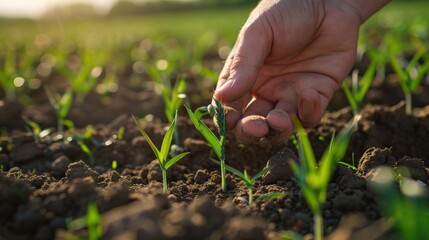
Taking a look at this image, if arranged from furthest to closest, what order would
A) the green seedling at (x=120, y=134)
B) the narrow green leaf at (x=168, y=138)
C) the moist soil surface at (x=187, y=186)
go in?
the green seedling at (x=120, y=134), the narrow green leaf at (x=168, y=138), the moist soil surface at (x=187, y=186)

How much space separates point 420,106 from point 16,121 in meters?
3.25

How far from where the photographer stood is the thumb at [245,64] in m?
2.19

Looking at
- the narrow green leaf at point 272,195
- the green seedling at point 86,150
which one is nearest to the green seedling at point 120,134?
the green seedling at point 86,150

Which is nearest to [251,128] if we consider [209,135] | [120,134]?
[209,135]

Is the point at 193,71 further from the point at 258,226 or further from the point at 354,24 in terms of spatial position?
the point at 258,226

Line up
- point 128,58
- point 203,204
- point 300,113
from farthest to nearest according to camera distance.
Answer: point 128,58 < point 300,113 < point 203,204

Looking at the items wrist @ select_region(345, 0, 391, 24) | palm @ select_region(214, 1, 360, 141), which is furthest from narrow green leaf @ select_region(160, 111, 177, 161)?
wrist @ select_region(345, 0, 391, 24)

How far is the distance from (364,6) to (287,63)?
22.8 inches

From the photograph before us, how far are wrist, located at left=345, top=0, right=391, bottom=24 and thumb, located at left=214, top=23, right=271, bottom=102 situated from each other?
71 cm

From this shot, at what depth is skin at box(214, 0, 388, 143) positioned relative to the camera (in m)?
2.20

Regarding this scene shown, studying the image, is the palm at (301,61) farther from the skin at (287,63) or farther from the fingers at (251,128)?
the fingers at (251,128)

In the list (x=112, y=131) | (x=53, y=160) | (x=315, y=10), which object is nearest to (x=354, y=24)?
(x=315, y=10)

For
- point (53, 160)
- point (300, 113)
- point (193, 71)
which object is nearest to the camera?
point (300, 113)

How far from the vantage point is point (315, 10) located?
2.75 metres
